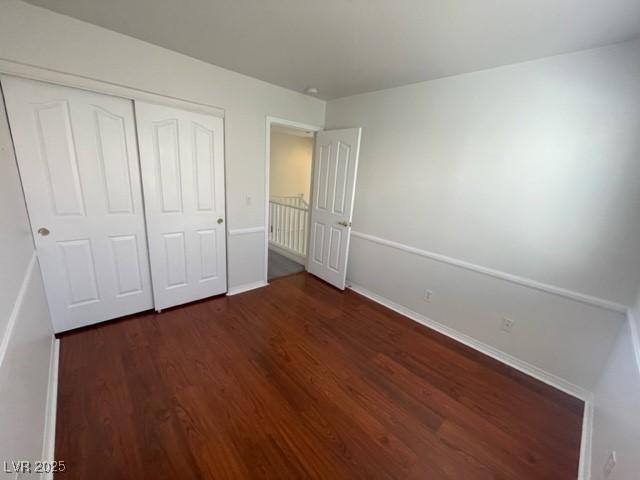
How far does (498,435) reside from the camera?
1.58 meters

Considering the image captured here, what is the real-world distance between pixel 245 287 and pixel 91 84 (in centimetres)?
227

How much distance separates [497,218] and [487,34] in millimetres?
1289

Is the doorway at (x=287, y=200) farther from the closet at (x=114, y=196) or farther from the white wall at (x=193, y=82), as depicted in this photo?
the closet at (x=114, y=196)

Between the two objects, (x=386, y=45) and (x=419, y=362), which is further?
(x=419, y=362)

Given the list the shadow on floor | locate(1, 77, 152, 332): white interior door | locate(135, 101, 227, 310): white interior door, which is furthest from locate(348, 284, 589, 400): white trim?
locate(1, 77, 152, 332): white interior door

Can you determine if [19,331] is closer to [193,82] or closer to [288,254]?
[193,82]

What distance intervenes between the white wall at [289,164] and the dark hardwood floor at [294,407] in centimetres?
390

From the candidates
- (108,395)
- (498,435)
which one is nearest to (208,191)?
(108,395)

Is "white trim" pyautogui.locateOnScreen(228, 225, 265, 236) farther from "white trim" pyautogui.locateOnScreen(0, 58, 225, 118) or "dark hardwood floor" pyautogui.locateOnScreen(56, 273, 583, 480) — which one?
"white trim" pyautogui.locateOnScreen(0, 58, 225, 118)

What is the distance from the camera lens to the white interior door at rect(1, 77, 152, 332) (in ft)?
5.93

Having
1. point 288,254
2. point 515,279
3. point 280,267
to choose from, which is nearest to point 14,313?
point 280,267

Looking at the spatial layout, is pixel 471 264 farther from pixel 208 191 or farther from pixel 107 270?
pixel 107 270

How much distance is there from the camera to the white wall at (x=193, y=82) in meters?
1.69

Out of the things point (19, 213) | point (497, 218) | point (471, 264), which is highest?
point (497, 218)
